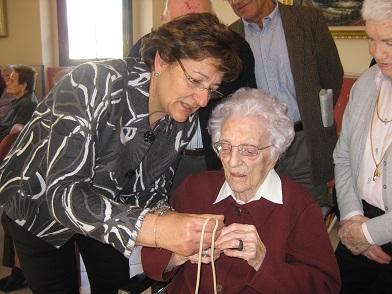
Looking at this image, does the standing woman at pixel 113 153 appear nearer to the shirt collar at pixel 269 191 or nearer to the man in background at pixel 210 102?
the man in background at pixel 210 102

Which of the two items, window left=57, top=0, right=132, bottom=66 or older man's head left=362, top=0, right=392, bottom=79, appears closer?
older man's head left=362, top=0, right=392, bottom=79

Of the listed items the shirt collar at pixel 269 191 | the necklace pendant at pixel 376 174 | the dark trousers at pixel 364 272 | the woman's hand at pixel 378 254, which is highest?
the necklace pendant at pixel 376 174

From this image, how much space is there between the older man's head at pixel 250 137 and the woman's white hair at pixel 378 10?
0.41 m

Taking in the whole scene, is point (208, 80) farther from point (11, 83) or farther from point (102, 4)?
point (102, 4)

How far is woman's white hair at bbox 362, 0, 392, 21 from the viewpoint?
4.18ft

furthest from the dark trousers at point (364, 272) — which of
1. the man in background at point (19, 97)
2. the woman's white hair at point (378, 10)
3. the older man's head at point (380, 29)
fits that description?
the man in background at point (19, 97)

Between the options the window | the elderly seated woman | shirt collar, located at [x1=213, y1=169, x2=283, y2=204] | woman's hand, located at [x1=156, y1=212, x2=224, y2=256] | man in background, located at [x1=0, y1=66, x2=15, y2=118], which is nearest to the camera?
woman's hand, located at [x1=156, y1=212, x2=224, y2=256]

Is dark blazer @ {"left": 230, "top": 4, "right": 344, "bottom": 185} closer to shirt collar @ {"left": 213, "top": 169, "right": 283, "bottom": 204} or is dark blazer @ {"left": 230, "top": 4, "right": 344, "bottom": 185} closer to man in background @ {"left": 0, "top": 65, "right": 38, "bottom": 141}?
shirt collar @ {"left": 213, "top": 169, "right": 283, "bottom": 204}

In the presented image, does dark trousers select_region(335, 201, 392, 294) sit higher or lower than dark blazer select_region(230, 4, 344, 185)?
lower

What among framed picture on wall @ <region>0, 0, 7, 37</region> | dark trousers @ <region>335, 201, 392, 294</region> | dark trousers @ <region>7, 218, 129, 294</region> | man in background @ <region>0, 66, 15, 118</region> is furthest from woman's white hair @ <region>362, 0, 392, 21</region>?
framed picture on wall @ <region>0, 0, 7, 37</region>

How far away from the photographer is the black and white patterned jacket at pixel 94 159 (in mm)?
1062

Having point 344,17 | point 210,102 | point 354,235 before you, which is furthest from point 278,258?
point 344,17

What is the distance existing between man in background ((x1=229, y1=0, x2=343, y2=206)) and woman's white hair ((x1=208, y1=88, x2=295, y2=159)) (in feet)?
2.23

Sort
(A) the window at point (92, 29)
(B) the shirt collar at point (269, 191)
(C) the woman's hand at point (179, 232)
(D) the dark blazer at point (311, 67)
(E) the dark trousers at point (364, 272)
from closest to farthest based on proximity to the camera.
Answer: (C) the woman's hand at point (179, 232)
(B) the shirt collar at point (269, 191)
(E) the dark trousers at point (364, 272)
(D) the dark blazer at point (311, 67)
(A) the window at point (92, 29)
